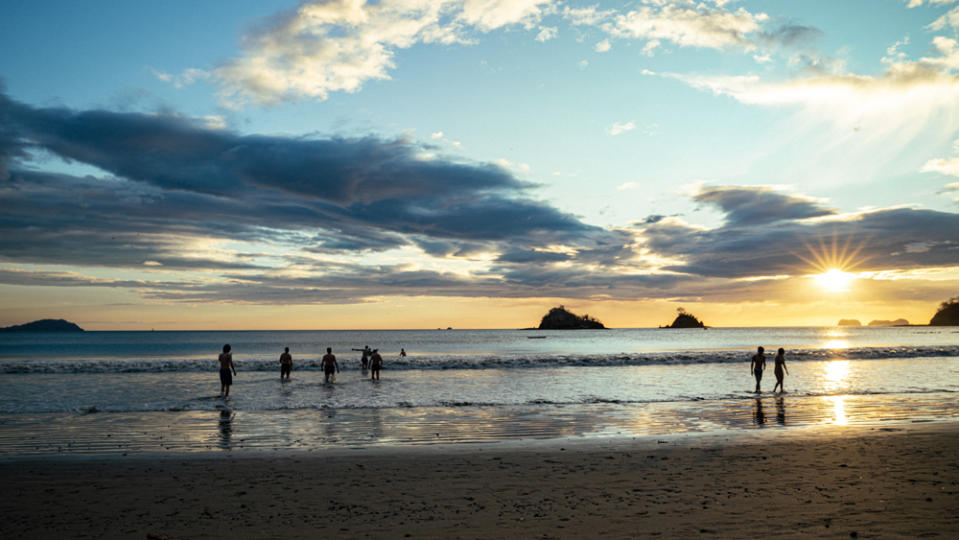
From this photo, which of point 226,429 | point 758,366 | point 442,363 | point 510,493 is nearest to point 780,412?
point 758,366

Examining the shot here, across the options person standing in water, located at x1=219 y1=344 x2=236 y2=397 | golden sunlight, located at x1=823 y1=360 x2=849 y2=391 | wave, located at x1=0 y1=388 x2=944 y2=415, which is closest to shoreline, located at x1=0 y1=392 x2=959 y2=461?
wave, located at x1=0 y1=388 x2=944 y2=415

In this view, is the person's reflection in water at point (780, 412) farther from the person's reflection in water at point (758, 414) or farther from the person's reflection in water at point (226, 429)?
the person's reflection in water at point (226, 429)

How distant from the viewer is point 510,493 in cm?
885

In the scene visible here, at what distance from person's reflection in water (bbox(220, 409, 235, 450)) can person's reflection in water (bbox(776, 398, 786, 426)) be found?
1579 cm

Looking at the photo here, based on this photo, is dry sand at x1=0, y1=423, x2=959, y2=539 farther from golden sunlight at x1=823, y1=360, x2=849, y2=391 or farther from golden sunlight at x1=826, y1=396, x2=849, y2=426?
golden sunlight at x1=823, y1=360, x2=849, y2=391

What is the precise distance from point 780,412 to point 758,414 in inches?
45.0

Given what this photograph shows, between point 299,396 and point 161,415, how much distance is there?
7206mm

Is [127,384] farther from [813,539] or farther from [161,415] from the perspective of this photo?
[813,539]

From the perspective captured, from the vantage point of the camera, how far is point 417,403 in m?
22.9

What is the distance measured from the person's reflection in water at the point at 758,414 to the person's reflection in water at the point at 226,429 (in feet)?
49.6

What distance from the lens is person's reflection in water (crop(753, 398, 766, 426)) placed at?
676 inches

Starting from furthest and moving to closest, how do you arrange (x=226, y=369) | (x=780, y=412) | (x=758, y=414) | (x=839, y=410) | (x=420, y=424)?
1. (x=226, y=369)
2. (x=839, y=410)
3. (x=780, y=412)
4. (x=758, y=414)
5. (x=420, y=424)

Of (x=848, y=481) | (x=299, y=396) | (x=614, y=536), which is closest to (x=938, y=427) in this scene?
(x=848, y=481)

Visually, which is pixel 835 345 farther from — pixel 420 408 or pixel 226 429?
pixel 226 429
